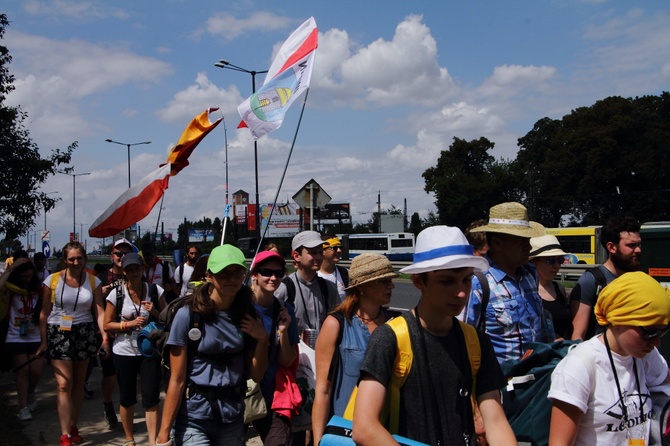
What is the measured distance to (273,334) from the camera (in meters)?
4.31

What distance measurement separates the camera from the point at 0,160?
12375 millimetres

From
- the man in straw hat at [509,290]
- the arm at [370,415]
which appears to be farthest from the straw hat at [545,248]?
the arm at [370,415]

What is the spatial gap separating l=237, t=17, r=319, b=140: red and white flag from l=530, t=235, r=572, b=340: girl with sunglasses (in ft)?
9.46

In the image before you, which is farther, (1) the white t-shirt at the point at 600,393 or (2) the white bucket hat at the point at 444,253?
(1) the white t-shirt at the point at 600,393

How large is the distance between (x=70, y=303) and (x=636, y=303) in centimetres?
553

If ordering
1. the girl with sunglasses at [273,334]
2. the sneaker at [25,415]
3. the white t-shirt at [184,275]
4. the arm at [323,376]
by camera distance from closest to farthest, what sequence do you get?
the arm at [323,376], the girl with sunglasses at [273,334], the sneaker at [25,415], the white t-shirt at [184,275]

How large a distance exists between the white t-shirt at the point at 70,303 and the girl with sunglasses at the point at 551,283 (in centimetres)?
433

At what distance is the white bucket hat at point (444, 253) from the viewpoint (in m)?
2.34

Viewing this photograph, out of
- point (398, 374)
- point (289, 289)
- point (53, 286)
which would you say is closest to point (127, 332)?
point (53, 286)

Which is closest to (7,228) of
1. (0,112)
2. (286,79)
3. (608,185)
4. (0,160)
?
(0,160)

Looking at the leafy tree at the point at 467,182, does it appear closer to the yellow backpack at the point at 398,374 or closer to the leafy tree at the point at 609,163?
the leafy tree at the point at 609,163

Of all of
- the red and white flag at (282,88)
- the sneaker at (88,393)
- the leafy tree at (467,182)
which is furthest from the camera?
the leafy tree at (467,182)

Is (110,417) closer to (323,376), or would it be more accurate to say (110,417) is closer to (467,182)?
(323,376)

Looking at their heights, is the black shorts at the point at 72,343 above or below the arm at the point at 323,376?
below
